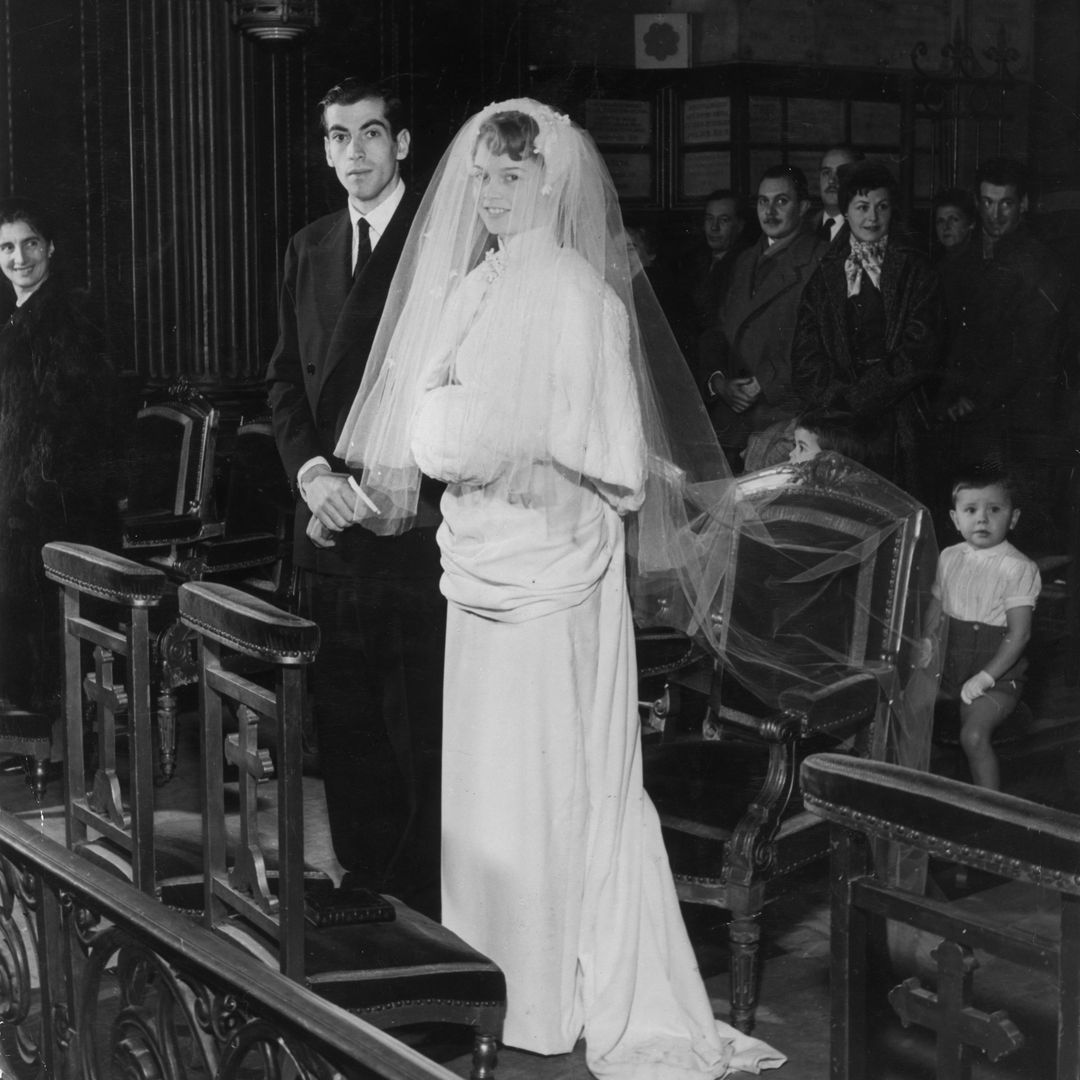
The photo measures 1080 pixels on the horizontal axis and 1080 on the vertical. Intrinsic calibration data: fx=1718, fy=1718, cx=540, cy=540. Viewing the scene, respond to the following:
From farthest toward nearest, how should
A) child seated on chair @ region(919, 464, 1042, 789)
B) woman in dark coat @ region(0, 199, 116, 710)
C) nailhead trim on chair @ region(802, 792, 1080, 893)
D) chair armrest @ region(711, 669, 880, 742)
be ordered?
woman in dark coat @ region(0, 199, 116, 710) → chair armrest @ region(711, 669, 880, 742) → child seated on chair @ region(919, 464, 1042, 789) → nailhead trim on chair @ region(802, 792, 1080, 893)

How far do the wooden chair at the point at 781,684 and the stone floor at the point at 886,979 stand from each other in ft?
0.43

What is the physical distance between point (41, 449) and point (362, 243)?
3.48ft

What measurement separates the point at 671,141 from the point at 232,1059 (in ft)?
5.46

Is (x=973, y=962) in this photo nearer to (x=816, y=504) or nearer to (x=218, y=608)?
(x=218, y=608)

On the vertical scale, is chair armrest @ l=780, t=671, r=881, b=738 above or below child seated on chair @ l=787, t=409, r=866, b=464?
below

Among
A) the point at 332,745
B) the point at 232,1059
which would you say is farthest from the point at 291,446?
the point at 232,1059

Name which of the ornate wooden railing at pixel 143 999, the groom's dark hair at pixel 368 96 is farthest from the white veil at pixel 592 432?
the ornate wooden railing at pixel 143 999

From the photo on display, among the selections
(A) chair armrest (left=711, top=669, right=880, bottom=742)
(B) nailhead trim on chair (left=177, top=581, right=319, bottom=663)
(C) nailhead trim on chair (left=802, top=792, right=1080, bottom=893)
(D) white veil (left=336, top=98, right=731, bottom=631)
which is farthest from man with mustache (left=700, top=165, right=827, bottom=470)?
(C) nailhead trim on chair (left=802, top=792, right=1080, bottom=893)

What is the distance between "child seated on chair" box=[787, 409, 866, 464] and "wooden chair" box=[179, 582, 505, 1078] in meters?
1.07

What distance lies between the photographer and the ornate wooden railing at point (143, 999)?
188 centimetres

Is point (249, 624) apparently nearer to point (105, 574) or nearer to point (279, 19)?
point (105, 574)

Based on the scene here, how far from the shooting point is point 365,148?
3.17 meters

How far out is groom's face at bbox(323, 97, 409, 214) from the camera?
3.13 metres

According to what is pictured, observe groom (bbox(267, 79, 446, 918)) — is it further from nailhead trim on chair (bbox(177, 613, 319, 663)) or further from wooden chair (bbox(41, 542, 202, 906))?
nailhead trim on chair (bbox(177, 613, 319, 663))
